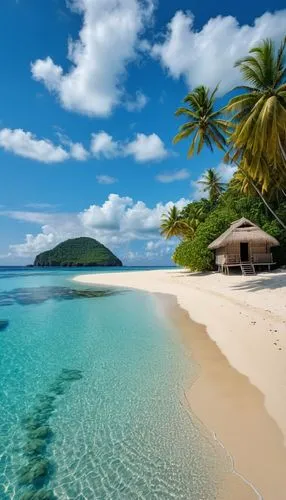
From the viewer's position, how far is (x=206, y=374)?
Answer: 5305mm

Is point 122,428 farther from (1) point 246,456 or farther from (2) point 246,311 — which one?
(2) point 246,311

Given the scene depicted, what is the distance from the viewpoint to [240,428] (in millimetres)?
3566

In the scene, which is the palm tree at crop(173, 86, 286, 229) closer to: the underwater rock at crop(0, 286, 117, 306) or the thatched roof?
the thatched roof

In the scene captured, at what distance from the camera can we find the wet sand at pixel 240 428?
8.71 ft

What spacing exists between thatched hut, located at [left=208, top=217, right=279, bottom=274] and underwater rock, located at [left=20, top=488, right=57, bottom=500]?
18501mm

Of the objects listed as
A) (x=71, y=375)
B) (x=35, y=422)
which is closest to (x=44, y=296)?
(x=71, y=375)

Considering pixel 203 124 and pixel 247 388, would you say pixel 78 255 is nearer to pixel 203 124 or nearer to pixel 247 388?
pixel 203 124

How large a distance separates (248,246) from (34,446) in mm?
19803

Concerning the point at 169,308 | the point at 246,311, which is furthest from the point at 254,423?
the point at 169,308

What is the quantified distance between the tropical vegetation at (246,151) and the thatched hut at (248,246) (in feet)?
5.61

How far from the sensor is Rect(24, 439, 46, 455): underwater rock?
11.1 feet

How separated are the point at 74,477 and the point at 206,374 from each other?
2952 millimetres

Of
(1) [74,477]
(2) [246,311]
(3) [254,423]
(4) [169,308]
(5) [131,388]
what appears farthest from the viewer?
(4) [169,308]

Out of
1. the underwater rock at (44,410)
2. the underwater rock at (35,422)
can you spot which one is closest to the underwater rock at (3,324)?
the underwater rock at (44,410)
